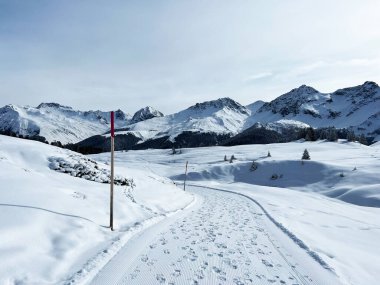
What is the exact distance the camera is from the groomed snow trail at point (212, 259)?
357 inches

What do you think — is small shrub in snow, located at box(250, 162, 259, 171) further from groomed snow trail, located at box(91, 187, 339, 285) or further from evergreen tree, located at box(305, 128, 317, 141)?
evergreen tree, located at box(305, 128, 317, 141)

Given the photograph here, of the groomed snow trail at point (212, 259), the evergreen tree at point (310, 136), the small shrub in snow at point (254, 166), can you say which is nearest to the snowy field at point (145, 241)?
the groomed snow trail at point (212, 259)

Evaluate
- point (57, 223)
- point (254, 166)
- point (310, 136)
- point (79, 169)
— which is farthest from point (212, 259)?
point (310, 136)

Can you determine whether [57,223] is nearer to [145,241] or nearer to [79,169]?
[145,241]

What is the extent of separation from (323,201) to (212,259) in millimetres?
29119

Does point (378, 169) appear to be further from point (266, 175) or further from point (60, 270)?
point (60, 270)

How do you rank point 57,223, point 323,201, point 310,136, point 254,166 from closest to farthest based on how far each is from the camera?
point 57,223
point 323,201
point 254,166
point 310,136

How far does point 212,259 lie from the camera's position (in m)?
10.6

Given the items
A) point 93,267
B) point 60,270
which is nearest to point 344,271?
point 93,267

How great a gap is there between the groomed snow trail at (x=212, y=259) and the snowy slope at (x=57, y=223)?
74 centimetres

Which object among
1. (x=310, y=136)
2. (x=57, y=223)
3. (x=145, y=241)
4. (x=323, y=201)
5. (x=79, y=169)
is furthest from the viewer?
(x=310, y=136)

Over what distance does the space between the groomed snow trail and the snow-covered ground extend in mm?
852

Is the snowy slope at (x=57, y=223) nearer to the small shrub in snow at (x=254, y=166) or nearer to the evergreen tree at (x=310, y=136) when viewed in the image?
the small shrub in snow at (x=254, y=166)

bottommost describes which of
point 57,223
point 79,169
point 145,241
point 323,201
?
point 323,201
